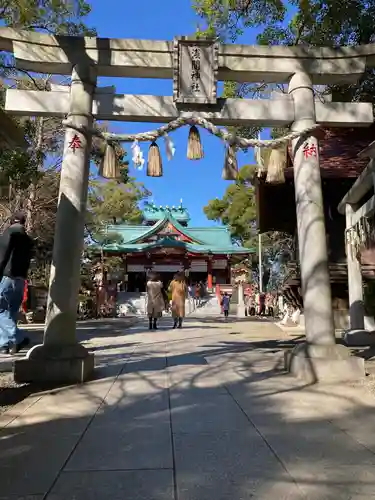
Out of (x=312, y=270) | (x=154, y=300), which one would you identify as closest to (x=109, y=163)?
(x=312, y=270)

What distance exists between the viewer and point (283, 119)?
620cm

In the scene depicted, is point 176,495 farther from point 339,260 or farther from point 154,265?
point 154,265

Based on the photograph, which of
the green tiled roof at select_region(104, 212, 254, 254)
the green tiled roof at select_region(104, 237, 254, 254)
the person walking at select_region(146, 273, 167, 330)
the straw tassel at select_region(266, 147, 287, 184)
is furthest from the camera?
the green tiled roof at select_region(104, 212, 254, 254)

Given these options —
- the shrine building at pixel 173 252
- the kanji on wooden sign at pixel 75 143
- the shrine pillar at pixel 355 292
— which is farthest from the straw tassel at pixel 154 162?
the shrine building at pixel 173 252

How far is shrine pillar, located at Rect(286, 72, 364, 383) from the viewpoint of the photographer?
5238mm

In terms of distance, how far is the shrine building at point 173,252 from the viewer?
101 feet

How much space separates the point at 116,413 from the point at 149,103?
4.13 m

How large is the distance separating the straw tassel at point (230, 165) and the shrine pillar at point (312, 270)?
2.79 feet

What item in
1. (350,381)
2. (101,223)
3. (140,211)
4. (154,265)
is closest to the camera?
(350,381)

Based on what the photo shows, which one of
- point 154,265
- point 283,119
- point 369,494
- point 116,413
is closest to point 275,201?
point 283,119

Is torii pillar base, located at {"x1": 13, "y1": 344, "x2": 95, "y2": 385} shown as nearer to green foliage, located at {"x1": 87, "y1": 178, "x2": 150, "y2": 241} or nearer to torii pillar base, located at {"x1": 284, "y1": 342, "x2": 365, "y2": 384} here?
torii pillar base, located at {"x1": 284, "y1": 342, "x2": 365, "y2": 384}

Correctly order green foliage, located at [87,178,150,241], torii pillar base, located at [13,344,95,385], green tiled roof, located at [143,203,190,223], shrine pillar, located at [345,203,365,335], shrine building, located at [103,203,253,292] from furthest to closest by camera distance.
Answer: green tiled roof, located at [143,203,190,223] < shrine building, located at [103,203,253,292] < green foliage, located at [87,178,150,241] < shrine pillar, located at [345,203,365,335] < torii pillar base, located at [13,344,95,385]

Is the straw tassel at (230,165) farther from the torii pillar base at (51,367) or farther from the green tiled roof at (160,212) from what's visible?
the green tiled roof at (160,212)

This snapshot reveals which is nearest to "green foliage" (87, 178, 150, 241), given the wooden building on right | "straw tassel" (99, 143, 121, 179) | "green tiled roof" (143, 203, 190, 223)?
"green tiled roof" (143, 203, 190, 223)
